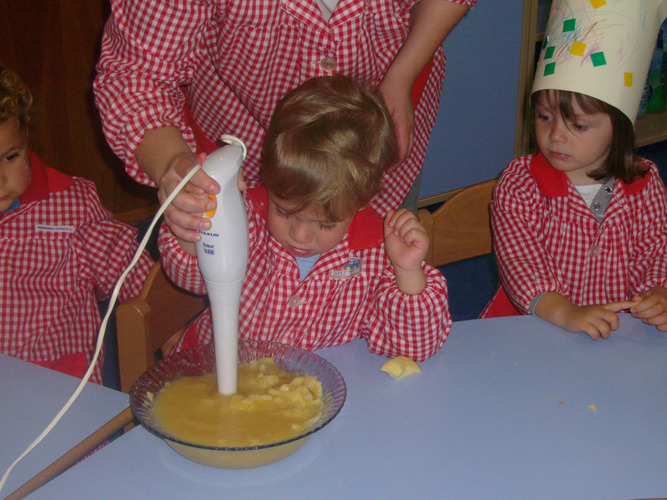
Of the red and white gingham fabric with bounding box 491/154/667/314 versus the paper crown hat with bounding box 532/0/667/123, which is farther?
the red and white gingham fabric with bounding box 491/154/667/314

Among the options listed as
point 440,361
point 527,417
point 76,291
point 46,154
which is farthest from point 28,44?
point 527,417

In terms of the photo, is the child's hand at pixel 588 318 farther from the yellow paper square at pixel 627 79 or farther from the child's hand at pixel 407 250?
the yellow paper square at pixel 627 79

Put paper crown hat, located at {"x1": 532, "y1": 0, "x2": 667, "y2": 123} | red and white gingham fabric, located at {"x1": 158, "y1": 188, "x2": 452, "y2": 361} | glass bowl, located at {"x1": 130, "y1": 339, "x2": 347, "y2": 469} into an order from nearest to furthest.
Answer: glass bowl, located at {"x1": 130, "y1": 339, "x2": 347, "y2": 469} → red and white gingham fabric, located at {"x1": 158, "y1": 188, "x2": 452, "y2": 361} → paper crown hat, located at {"x1": 532, "y1": 0, "x2": 667, "y2": 123}

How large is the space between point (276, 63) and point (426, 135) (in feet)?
1.36

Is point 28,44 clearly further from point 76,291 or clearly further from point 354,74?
point 354,74

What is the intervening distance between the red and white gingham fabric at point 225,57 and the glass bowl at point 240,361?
0.35 metres

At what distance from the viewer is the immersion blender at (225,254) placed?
2.77ft

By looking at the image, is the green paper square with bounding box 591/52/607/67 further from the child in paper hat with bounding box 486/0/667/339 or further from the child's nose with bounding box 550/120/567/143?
the child's nose with bounding box 550/120/567/143

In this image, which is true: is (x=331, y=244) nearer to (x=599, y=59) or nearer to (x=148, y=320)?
(x=148, y=320)

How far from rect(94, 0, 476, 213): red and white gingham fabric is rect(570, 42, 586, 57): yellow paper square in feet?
0.99

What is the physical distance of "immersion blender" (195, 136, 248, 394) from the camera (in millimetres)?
845

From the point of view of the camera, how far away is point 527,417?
3.12ft

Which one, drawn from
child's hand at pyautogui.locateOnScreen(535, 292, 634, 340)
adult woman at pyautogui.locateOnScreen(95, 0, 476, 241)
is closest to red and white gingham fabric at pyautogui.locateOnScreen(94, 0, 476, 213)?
adult woman at pyautogui.locateOnScreen(95, 0, 476, 241)

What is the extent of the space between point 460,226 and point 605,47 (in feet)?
1.54
